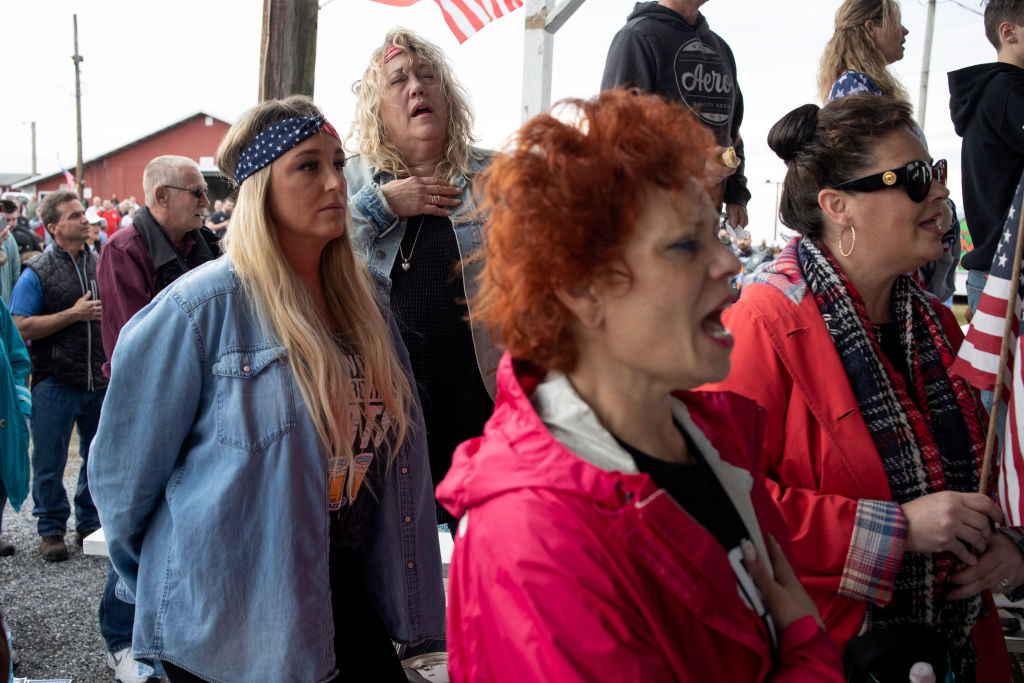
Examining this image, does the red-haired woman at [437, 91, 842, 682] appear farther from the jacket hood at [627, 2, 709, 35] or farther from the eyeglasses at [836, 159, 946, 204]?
the jacket hood at [627, 2, 709, 35]

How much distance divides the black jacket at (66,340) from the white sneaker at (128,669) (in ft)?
8.06

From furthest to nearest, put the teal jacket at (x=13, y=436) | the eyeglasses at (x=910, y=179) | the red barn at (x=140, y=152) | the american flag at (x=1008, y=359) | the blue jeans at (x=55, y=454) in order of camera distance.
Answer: the red barn at (x=140, y=152) → the blue jeans at (x=55, y=454) → the teal jacket at (x=13, y=436) → the american flag at (x=1008, y=359) → the eyeglasses at (x=910, y=179)

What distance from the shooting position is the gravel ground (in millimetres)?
4062

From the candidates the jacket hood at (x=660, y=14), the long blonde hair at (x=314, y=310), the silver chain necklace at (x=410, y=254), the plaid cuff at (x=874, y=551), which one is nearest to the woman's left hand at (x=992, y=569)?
the plaid cuff at (x=874, y=551)

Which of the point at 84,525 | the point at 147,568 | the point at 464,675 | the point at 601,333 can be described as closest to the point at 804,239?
the point at 601,333

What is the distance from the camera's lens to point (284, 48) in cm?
571

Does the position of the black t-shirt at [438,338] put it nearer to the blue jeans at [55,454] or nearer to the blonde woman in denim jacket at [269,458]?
the blonde woman in denim jacket at [269,458]

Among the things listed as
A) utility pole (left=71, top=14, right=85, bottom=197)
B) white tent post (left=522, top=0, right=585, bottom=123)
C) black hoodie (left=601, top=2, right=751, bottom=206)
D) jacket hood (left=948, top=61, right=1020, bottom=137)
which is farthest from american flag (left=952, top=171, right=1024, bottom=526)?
utility pole (left=71, top=14, right=85, bottom=197)

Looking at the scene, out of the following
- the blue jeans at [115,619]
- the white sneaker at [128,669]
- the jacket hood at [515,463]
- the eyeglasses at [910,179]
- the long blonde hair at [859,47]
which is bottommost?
the white sneaker at [128,669]

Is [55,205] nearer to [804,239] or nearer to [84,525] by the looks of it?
[84,525]

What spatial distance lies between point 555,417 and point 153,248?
3.82 m

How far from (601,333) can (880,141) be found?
1.22 metres

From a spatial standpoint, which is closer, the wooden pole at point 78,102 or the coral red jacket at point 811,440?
the coral red jacket at point 811,440

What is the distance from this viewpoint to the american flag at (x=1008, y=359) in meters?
2.26
